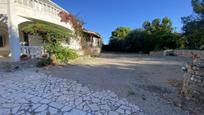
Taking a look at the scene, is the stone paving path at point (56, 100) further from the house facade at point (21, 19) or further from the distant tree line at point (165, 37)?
the distant tree line at point (165, 37)

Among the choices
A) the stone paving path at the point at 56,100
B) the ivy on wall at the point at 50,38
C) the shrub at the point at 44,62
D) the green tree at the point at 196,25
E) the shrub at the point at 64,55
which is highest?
the green tree at the point at 196,25

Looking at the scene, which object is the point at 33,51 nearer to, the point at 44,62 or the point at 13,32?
the point at 13,32

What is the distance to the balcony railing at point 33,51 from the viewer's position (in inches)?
449

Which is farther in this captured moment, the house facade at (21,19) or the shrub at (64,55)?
the shrub at (64,55)

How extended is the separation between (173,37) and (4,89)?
30.6m

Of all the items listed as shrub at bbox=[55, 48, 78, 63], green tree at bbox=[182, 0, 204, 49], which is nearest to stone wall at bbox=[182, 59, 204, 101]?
shrub at bbox=[55, 48, 78, 63]

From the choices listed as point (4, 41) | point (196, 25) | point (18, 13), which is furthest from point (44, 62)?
point (196, 25)

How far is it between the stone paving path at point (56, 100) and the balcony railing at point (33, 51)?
16.3 ft

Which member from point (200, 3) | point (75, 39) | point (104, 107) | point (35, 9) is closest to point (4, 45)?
point (35, 9)

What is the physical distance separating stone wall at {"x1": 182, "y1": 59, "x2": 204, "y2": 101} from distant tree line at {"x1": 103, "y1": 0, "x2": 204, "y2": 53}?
62.3ft

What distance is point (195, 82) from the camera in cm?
574

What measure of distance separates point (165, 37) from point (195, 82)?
2807cm

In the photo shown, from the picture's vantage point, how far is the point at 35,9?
1302 cm

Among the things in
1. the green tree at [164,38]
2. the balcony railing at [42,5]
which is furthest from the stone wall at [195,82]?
the green tree at [164,38]
